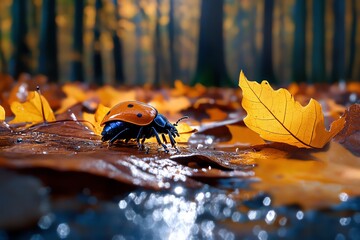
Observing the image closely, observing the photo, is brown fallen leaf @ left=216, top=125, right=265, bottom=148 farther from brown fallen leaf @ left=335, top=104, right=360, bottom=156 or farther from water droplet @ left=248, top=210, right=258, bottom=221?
water droplet @ left=248, top=210, right=258, bottom=221

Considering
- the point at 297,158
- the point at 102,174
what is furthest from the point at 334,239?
the point at 297,158

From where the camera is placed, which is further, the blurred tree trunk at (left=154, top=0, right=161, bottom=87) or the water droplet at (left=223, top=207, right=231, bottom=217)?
the blurred tree trunk at (left=154, top=0, right=161, bottom=87)

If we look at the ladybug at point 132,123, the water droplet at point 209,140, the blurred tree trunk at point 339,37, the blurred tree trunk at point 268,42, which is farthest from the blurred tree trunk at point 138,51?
the ladybug at point 132,123

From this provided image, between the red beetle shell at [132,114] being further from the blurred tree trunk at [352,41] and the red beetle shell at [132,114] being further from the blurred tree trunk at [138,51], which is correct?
the blurred tree trunk at [138,51]

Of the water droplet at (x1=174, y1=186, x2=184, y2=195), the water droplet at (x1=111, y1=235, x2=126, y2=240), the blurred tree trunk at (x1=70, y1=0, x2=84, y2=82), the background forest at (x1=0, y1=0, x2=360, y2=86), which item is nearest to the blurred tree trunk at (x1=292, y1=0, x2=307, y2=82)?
the background forest at (x1=0, y1=0, x2=360, y2=86)

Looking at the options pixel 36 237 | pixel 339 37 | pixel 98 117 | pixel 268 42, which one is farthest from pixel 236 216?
pixel 339 37

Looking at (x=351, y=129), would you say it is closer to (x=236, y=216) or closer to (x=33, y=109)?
(x=236, y=216)
